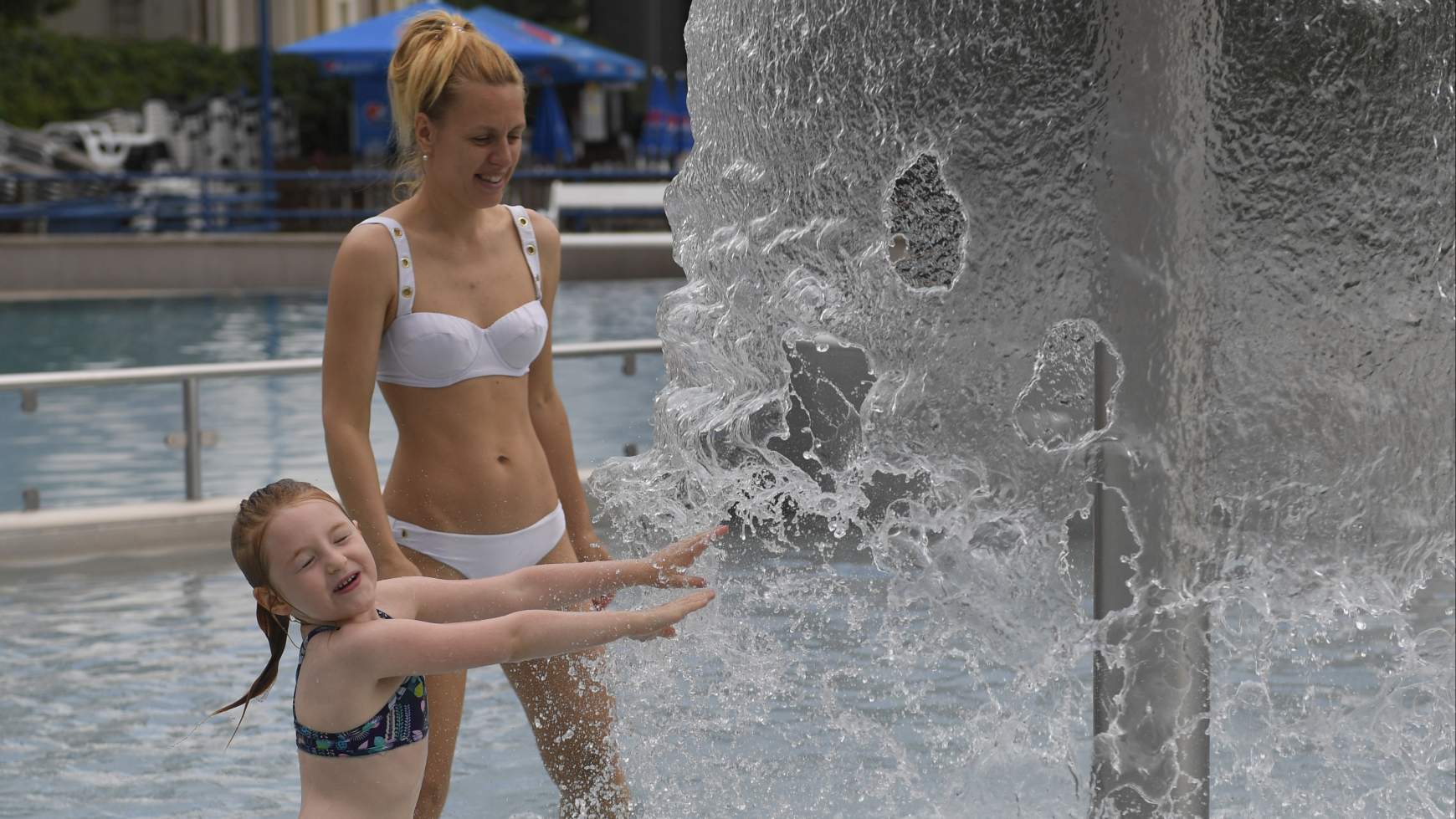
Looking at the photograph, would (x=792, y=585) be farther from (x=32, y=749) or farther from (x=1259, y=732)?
(x=32, y=749)

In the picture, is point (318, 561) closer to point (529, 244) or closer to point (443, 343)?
point (443, 343)

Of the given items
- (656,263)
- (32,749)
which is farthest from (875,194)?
(656,263)

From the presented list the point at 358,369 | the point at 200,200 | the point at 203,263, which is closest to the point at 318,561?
the point at 358,369

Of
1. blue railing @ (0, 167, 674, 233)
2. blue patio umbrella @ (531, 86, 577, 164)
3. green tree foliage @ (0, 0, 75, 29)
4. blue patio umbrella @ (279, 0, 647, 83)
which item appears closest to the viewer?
blue railing @ (0, 167, 674, 233)

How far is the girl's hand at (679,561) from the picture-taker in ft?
8.77

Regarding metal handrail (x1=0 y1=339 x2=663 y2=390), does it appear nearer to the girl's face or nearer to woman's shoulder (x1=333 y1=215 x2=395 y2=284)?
woman's shoulder (x1=333 y1=215 x2=395 y2=284)

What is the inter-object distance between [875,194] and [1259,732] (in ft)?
7.86

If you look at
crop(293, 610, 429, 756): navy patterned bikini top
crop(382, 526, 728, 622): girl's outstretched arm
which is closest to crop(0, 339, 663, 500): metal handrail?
crop(382, 526, 728, 622): girl's outstretched arm

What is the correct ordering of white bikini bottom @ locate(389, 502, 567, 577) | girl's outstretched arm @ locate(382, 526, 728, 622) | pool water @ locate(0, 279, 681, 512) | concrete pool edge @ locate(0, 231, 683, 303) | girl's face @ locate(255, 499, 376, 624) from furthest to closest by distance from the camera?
concrete pool edge @ locate(0, 231, 683, 303), pool water @ locate(0, 279, 681, 512), white bikini bottom @ locate(389, 502, 567, 577), girl's outstretched arm @ locate(382, 526, 728, 622), girl's face @ locate(255, 499, 376, 624)

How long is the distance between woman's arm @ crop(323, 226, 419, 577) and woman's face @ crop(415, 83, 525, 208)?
16 centimetres

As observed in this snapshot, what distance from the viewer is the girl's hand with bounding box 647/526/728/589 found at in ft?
8.77

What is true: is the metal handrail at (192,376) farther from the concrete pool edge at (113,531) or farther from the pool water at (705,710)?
the pool water at (705,710)

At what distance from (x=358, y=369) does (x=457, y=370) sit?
18 cm

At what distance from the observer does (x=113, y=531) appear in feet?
20.9
